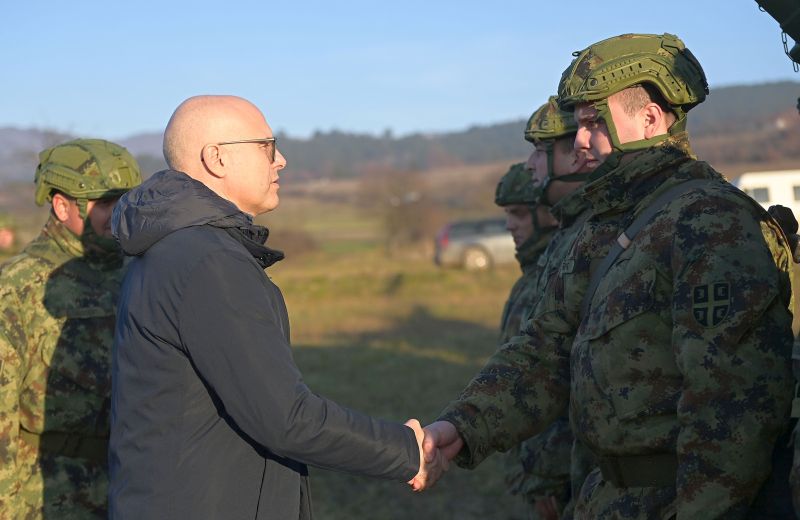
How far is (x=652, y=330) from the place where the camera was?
10.6 feet

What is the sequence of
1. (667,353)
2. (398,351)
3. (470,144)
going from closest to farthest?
(667,353)
(398,351)
(470,144)

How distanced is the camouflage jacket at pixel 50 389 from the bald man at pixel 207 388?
1.63m

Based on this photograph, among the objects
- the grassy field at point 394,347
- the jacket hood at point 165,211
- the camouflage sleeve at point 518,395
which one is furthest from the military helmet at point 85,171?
the grassy field at point 394,347

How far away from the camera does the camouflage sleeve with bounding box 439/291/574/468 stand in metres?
3.84

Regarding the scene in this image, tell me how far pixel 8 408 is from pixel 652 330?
2857 mm

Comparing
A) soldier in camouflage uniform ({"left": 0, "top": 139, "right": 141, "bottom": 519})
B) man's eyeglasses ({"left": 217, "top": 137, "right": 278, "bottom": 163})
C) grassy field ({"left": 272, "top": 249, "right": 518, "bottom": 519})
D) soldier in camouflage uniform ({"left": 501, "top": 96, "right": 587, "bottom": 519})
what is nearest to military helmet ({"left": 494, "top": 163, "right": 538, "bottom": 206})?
soldier in camouflage uniform ({"left": 501, "top": 96, "right": 587, "bottom": 519})

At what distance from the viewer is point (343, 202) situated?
7888 centimetres

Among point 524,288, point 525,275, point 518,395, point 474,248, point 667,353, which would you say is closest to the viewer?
point 667,353

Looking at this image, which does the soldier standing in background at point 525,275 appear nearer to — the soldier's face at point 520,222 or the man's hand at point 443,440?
the soldier's face at point 520,222

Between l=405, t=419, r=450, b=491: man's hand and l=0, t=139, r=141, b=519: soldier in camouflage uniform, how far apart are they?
72.5 inches

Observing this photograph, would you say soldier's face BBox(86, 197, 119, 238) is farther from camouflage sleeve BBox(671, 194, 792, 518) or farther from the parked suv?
the parked suv

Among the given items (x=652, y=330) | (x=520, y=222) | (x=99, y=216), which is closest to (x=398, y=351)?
(x=520, y=222)

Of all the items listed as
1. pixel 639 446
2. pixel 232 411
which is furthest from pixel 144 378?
pixel 639 446

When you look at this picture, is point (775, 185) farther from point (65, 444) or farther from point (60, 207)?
point (65, 444)
